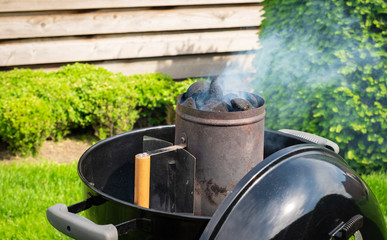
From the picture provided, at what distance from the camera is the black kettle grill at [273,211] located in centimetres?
143

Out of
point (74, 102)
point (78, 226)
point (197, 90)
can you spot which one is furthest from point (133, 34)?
point (78, 226)

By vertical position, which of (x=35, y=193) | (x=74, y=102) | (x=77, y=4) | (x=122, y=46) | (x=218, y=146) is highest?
(x=77, y=4)

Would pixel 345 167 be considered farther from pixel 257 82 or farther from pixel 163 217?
pixel 257 82

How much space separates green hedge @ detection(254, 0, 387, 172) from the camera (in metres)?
3.60

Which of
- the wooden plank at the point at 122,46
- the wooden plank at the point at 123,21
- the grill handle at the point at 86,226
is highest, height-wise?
the wooden plank at the point at 123,21

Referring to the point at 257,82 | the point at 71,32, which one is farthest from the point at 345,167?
the point at 71,32

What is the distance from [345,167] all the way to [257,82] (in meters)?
2.51

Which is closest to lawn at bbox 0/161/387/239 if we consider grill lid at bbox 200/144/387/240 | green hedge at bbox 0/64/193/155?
green hedge at bbox 0/64/193/155

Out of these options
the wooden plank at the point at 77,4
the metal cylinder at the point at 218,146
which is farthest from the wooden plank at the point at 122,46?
the metal cylinder at the point at 218,146

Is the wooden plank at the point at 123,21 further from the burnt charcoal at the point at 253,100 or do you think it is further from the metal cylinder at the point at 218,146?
the metal cylinder at the point at 218,146

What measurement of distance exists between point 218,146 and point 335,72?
7.17 feet

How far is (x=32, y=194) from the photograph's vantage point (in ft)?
10.9

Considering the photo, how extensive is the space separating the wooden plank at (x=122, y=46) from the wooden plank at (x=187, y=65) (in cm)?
10

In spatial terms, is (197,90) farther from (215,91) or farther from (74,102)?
(74,102)
